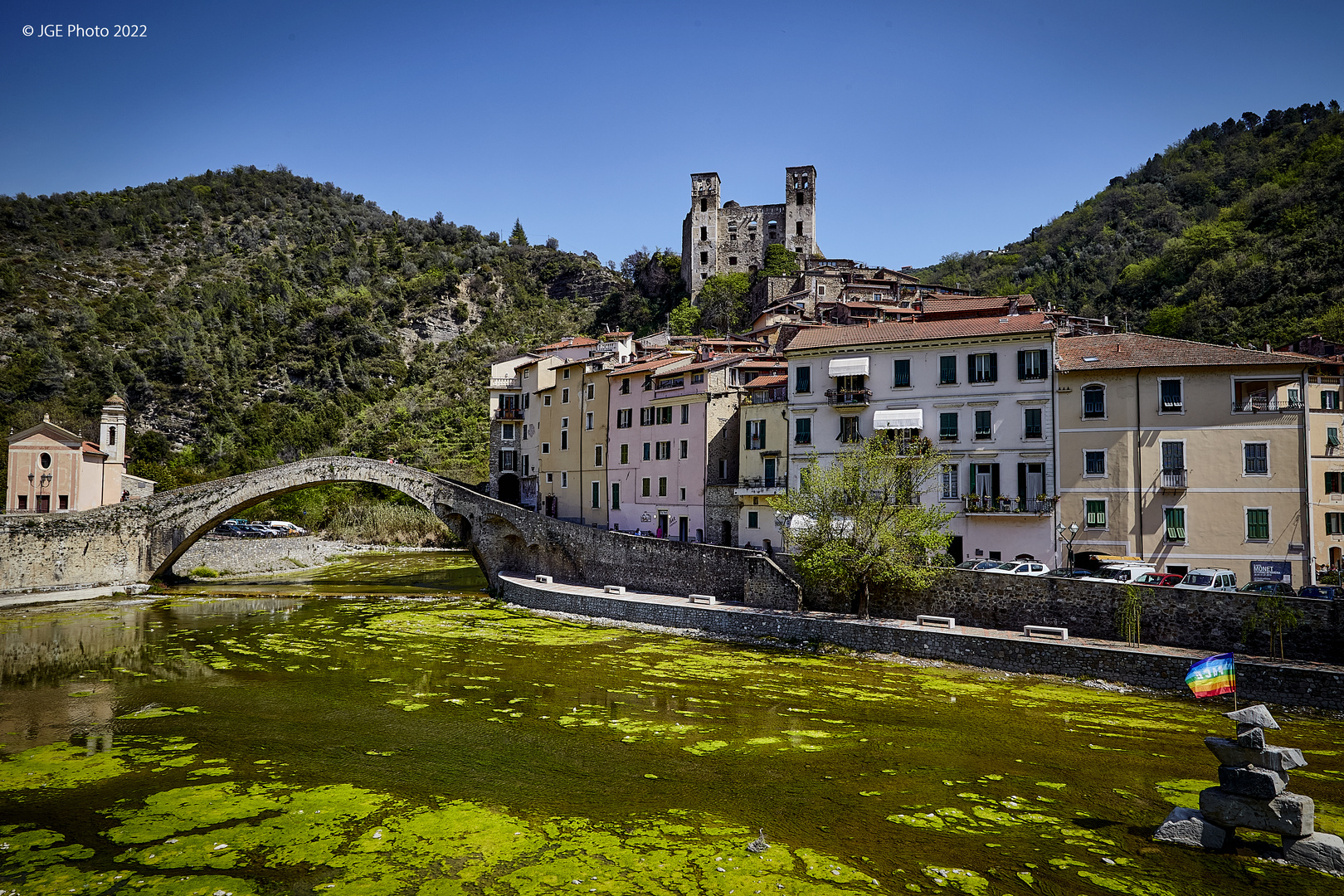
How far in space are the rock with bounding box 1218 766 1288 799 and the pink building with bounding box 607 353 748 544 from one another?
28.2 m

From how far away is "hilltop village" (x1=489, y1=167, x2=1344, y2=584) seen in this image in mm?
30016

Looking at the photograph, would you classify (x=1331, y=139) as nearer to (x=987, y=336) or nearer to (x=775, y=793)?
(x=987, y=336)

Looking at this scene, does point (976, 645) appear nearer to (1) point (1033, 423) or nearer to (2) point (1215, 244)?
(1) point (1033, 423)

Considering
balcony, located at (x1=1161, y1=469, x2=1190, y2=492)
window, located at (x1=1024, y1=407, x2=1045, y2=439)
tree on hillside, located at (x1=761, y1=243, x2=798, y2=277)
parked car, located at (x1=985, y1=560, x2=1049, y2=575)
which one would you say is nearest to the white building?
window, located at (x1=1024, y1=407, x2=1045, y2=439)

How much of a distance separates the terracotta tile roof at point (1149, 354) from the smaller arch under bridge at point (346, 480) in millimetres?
15645

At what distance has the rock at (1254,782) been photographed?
11.7 m

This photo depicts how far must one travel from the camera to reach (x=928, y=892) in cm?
1124

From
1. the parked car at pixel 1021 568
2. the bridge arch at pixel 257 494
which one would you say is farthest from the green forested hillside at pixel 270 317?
the parked car at pixel 1021 568

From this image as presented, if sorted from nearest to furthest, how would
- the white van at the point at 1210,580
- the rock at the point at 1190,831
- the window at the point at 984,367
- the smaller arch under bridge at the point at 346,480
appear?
the rock at the point at 1190,831 < the white van at the point at 1210,580 < the window at the point at 984,367 < the smaller arch under bridge at the point at 346,480

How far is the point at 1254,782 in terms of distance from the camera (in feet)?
38.9

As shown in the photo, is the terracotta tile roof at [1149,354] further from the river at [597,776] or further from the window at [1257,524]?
the river at [597,776]

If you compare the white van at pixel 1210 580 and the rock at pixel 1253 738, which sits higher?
the white van at pixel 1210 580

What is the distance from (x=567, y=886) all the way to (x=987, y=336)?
28.2 meters

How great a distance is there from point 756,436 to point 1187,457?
17.3 meters
